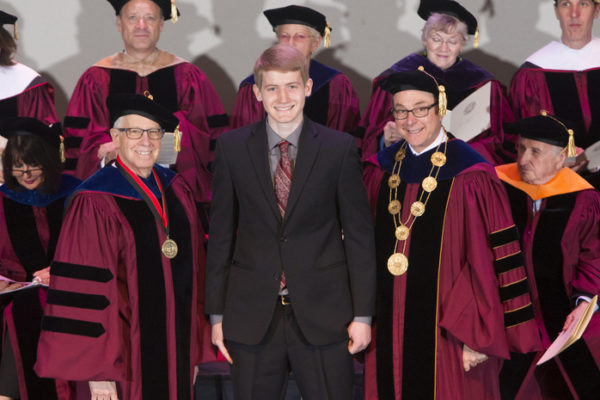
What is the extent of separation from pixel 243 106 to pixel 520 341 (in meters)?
2.56

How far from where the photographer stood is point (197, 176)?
5035mm

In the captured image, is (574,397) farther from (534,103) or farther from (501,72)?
(501,72)

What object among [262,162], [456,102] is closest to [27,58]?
[456,102]

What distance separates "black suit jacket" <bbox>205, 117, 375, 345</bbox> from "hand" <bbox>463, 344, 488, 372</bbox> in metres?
0.64

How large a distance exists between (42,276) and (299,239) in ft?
5.88

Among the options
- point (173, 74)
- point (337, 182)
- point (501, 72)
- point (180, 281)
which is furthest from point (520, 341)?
point (501, 72)

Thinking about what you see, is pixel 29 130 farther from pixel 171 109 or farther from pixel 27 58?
pixel 27 58

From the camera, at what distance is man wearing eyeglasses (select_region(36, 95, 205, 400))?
335 centimetres

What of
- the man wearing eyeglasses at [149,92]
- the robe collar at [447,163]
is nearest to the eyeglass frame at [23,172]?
the man wearing eyeglasses at [149,92]

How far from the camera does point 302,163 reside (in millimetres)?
3131

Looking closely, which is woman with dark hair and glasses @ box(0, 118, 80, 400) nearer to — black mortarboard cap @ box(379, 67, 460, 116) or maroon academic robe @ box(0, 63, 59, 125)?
maroon academic robe @ box(0, 63, 59, 125)

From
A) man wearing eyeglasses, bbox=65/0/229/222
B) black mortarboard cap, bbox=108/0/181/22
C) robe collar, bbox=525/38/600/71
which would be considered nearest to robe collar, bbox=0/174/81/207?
man wearing eyeglasses, bbox=65/0/229/222

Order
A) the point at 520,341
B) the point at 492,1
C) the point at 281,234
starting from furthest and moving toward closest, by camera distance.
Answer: the point at 492,1, the point at 520,341, the point at 281,234

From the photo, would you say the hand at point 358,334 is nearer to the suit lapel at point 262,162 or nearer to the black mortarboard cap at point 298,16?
the suit lapel at point 262,162
